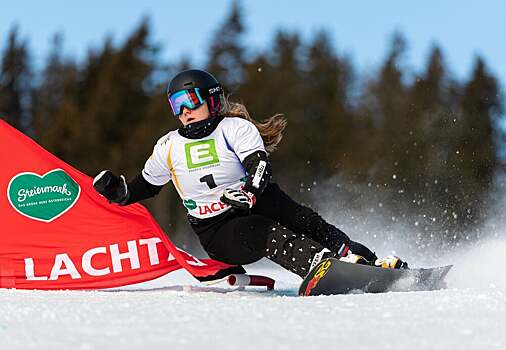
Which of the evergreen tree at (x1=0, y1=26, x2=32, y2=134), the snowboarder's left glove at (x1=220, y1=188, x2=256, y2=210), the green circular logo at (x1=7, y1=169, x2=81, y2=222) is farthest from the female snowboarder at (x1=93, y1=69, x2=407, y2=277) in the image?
the evergreen tree at (x1=0, y1=26, x2=32, y2=134)

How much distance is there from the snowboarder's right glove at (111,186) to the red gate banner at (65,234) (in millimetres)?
205

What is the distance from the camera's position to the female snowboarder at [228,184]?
3.75 m

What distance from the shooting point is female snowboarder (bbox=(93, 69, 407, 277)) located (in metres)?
3.75

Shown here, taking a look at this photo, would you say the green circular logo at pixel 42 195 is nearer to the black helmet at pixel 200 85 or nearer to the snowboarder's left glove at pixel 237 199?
the black helmet at pixel 200 85

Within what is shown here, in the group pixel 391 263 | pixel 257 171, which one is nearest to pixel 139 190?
pixel 257 171

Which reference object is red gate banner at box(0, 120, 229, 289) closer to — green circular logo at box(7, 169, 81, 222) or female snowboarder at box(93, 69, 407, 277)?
green circular logo at box(7, 169, 81, 222)

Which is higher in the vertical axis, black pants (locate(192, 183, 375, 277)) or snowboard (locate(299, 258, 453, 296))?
black pants (locate(192, 183, 375, 277))

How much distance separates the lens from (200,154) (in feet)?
13.0

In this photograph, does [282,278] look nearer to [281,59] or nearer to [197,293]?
[197,293]

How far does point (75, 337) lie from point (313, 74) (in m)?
26.0

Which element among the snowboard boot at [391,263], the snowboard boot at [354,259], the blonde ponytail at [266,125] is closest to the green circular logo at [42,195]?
the blonde ponytail at [266,125]

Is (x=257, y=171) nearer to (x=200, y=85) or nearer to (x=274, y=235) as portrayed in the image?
(x=274, y=235)

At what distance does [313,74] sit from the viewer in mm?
27562

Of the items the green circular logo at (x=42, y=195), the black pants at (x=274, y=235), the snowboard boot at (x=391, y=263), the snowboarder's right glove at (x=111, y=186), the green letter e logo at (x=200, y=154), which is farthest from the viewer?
the green circular logo at (x=42, y=195)
